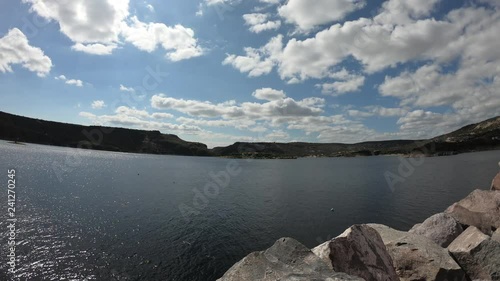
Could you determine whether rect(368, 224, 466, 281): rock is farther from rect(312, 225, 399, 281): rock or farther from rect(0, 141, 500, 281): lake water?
rect(0, 141, 500, 281): lake water

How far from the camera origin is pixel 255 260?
12984 mm

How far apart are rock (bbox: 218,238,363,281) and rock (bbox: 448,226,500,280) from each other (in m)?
11.9

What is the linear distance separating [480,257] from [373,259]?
26.4 feet

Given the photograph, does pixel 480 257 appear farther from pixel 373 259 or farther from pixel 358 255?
pixel 358 255

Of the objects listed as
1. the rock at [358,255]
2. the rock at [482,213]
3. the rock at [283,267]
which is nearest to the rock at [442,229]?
the rock at [482,213]

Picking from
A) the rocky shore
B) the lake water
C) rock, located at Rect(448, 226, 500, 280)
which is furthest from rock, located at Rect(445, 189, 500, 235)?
the lake water

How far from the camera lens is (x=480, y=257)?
1788 centimetres

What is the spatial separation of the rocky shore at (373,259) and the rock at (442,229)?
61cm

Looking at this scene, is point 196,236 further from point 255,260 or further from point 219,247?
point 255,260

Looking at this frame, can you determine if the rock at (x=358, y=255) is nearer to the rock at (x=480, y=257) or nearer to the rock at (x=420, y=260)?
the rock at (x=420, y=260)

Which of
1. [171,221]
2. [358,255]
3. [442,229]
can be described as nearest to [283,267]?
[358,255]

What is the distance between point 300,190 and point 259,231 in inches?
1785

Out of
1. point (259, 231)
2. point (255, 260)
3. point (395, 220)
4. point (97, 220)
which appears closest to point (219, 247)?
point (259, 231)

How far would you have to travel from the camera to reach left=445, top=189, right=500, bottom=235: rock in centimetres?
2775
